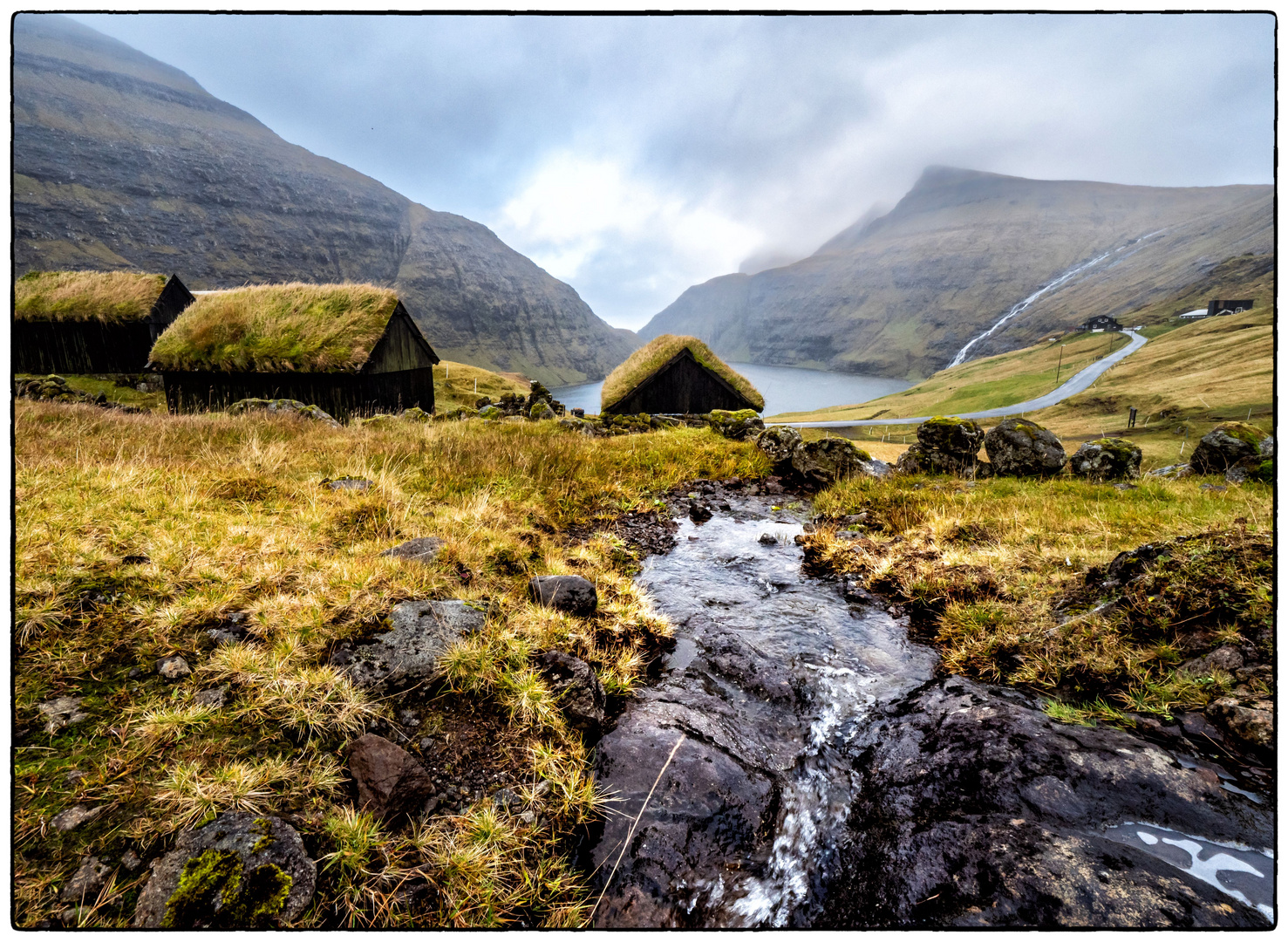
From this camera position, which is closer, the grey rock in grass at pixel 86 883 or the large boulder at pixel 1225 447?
the grey rock in grass at pixel 86 883

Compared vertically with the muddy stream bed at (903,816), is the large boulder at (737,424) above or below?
above

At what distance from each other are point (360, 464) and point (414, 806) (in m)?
6.45

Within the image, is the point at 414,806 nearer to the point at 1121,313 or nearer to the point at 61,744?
the point at 61,744

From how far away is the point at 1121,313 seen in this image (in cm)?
13575

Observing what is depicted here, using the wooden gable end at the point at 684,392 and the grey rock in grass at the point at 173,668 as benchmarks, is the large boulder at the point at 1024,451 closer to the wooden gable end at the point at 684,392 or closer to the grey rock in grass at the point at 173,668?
the wooden gable end at the point at 684,392

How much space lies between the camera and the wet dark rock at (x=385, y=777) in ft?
7.89

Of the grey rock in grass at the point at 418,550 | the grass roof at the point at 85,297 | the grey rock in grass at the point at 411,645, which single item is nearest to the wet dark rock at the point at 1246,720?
the grey rock in grass at the point at 411,645

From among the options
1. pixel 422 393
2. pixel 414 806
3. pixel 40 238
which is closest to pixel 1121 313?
pixel 422 393

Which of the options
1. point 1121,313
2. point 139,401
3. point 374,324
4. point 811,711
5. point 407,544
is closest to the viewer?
point 811,711

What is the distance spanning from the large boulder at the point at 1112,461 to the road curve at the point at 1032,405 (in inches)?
1625

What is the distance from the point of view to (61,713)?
2.59 metres

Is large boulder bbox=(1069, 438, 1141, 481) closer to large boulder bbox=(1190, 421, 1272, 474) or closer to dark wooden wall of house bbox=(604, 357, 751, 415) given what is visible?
large boulder bbox=(1190, 421, 1272, 474)

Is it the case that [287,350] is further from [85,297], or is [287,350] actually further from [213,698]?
[213,698]

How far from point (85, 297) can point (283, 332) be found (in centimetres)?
1700
